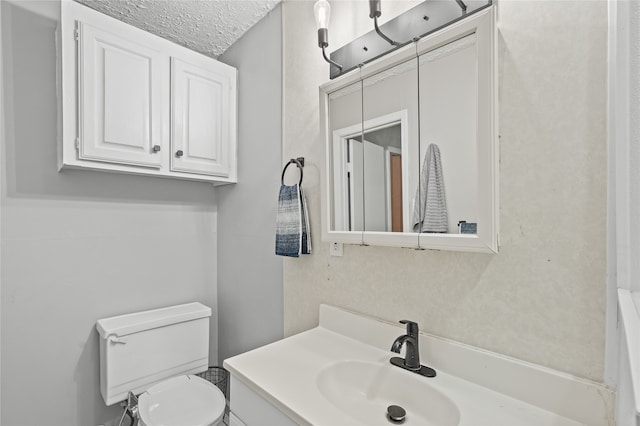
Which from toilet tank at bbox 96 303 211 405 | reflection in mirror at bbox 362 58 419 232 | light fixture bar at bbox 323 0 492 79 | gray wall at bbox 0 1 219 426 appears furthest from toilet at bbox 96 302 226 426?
light fixture bar at bbox 323 0 492 79

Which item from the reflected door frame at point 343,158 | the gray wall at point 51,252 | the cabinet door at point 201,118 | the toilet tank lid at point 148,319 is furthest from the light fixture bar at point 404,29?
the toilet tank lid at point 148,319

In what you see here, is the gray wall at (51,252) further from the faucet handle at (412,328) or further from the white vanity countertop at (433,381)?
the faucet handle at (412,328)

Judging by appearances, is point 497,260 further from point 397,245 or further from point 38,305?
point 38,305

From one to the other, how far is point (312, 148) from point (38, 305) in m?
1.45

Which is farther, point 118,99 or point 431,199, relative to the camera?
point 118,99

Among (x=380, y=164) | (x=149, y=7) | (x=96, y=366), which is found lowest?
(x=96, y=366)

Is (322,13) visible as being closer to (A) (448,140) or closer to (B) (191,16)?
(A) (448,140)

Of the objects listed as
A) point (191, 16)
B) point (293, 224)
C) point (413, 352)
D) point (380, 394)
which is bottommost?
point (380, 394)

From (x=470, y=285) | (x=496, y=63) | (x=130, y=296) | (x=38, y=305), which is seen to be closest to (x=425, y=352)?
(x=470, y=285)

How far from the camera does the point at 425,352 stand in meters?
1.00

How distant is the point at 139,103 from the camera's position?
151 cm

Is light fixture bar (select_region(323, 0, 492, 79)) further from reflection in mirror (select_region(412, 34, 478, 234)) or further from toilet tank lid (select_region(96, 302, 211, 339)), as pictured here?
toilet tank lid (select_region(96, 302, 211, 339))

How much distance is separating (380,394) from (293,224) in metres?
A: 0.70

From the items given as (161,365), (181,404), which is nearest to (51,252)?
(161,365)
